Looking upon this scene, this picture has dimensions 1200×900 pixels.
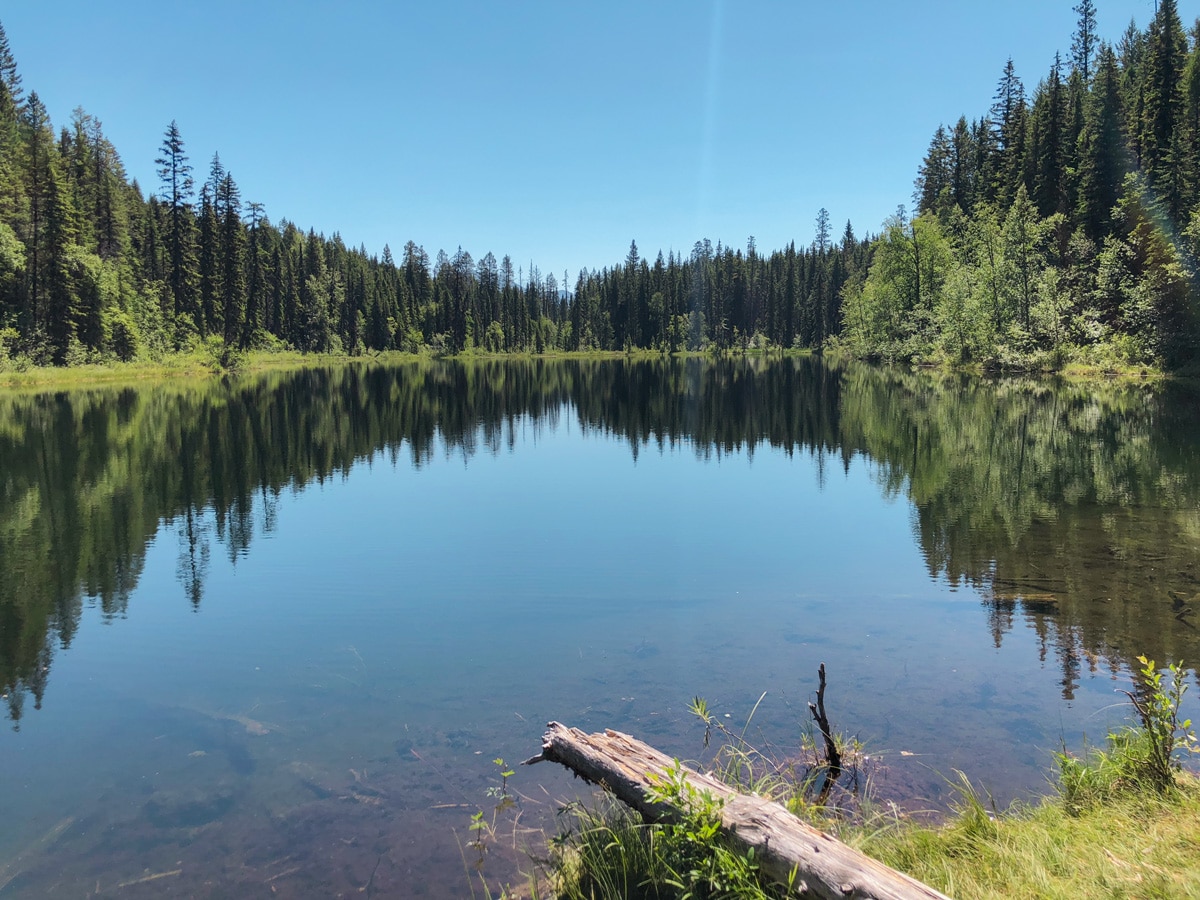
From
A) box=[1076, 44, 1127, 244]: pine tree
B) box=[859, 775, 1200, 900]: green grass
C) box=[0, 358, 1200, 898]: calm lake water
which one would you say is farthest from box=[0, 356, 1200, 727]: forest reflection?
box=[1076, 44, 1127, 244]: pine tree

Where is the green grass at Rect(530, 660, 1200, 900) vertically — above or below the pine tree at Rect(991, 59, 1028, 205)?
below

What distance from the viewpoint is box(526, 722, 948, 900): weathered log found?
3318 mm

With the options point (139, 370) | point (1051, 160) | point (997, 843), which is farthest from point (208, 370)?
point (1051, 160)

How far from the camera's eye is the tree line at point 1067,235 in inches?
1727

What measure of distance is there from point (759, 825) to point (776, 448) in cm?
2210

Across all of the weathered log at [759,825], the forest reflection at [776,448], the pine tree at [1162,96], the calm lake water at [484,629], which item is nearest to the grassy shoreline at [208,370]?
the forest reflection at [776,448]

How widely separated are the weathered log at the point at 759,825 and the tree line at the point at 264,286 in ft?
187

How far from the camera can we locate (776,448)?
82.8 feet

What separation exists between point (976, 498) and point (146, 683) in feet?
51.1

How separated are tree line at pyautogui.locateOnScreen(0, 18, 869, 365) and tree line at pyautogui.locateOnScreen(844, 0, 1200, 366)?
4054 cm

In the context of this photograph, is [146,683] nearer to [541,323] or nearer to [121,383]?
[121,383]

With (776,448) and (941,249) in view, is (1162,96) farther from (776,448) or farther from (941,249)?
(776,448)

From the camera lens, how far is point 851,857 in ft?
11.4

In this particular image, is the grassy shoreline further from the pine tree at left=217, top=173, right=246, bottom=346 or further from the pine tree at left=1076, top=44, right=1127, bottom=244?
the pine tree at left=1076, top=44, right=1127, bottom=244
